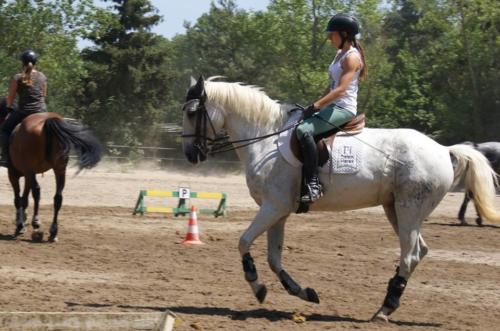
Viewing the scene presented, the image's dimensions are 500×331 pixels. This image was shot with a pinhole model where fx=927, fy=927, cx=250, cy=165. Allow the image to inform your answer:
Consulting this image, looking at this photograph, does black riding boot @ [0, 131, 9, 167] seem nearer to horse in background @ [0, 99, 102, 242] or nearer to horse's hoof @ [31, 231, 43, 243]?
horse in background @ [0, 99, 102, 242]

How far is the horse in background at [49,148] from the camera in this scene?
14219 millimetres

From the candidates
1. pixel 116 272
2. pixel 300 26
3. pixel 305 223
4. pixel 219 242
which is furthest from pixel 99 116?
pixel 116 272

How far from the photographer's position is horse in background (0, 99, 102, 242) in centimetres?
1422

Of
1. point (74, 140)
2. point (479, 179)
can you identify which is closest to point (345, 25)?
point (479, 179)

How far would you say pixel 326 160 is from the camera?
9.58 m

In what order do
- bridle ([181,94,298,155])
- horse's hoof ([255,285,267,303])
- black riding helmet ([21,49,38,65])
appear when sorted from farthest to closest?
black riding helmet ([21,49,38,65]) < bridle ([181,94,298,155]) < horse's hoof ([255,285,267,303])

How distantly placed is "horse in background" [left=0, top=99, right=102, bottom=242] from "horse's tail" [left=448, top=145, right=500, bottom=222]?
6.36 metres

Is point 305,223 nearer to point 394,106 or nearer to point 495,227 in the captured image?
point 495,227

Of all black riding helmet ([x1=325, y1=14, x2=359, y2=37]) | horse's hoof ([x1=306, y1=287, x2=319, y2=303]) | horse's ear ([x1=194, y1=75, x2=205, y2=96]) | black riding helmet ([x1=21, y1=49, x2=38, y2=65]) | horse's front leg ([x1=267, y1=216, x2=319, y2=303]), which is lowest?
horse's hoof ([x1=306, y1=287, x2=319, y2=303])

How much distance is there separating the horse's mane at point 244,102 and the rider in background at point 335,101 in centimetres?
55

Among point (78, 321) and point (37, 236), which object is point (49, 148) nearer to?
point (37, 236)

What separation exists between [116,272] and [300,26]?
44.7 metres

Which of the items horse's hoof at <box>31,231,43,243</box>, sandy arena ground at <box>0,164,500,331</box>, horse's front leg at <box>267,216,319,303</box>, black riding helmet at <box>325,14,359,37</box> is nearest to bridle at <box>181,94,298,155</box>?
horse's front leg at <box>267,216,319,303</box>

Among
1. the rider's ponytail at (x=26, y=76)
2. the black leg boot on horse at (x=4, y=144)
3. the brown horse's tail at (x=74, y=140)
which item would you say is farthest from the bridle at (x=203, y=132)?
the black leg boot on horse at (x=4, y=144)
